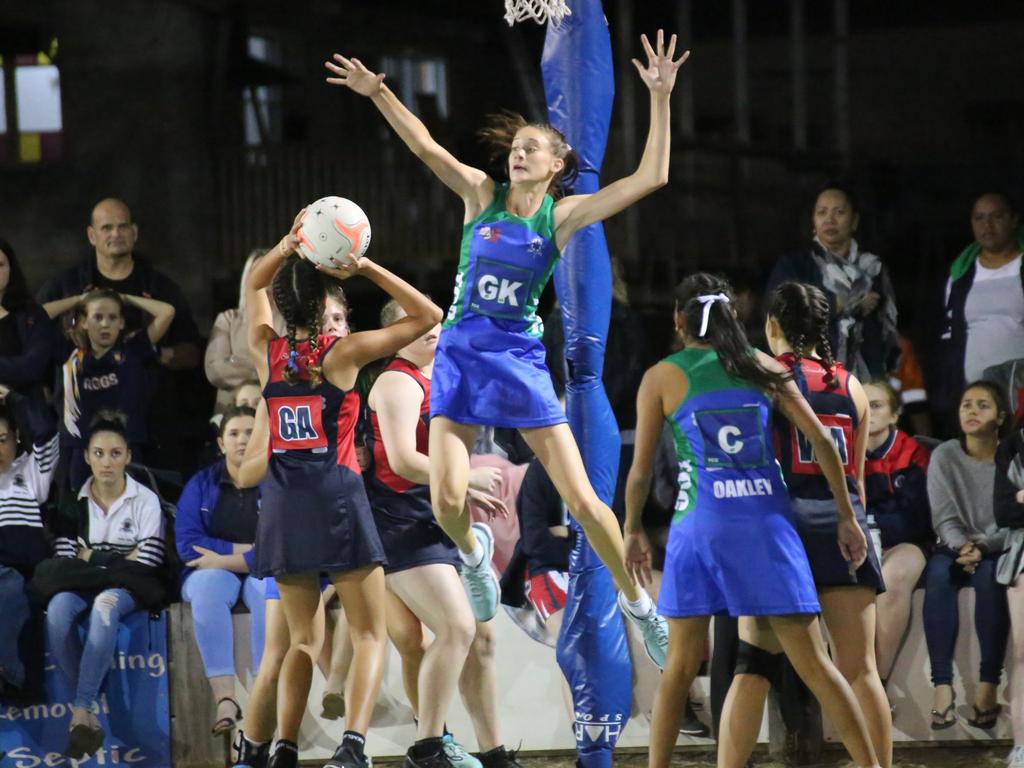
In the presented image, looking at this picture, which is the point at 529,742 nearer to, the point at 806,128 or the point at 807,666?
the point at 807,666

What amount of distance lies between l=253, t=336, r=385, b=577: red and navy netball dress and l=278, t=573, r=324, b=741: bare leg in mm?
91

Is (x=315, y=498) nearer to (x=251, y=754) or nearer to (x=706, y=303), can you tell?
(x=251, y=754)

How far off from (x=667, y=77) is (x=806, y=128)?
4.68m

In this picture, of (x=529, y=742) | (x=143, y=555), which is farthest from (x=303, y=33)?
(x=529, y=742)

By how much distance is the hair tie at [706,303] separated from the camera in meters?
4.62

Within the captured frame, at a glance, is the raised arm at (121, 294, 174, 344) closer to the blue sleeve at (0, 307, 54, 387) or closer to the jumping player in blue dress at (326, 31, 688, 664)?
the blue sleeve at (0, 307, 54, 387)

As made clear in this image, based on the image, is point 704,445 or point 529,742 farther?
point 529,742

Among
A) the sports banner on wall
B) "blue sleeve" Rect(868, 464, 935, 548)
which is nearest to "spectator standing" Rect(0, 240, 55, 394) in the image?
the sports banner on wall

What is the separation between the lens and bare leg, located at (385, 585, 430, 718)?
538cm

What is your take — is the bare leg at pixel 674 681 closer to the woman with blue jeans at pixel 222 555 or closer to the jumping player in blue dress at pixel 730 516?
the jumping player in blue dress at pixel 730 516

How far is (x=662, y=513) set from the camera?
21.3 ft

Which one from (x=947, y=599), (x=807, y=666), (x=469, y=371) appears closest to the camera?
(x=807, y=666)

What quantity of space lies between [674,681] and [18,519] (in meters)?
3.02

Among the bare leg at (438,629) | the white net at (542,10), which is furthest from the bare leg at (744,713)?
the white net at (542,10)
